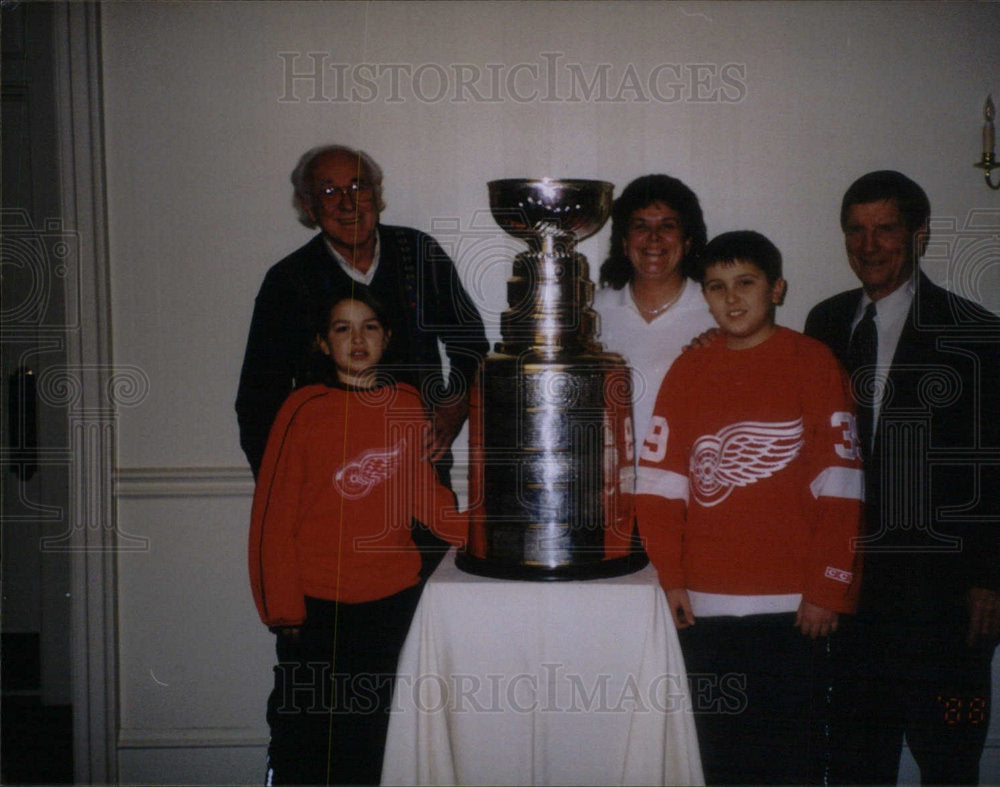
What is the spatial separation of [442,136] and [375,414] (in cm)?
65

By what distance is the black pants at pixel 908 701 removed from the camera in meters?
2.00

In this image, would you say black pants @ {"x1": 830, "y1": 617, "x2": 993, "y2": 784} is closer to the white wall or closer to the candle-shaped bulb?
the white wall

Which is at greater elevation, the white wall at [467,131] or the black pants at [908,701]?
the white wall at [467,131]

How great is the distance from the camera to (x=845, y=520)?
6.36 ft

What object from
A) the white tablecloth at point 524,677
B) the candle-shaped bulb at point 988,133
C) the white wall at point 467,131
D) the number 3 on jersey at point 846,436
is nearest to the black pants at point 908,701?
the white wall at point 467,131

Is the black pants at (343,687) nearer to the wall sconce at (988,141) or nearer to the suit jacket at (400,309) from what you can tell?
the suit jacket at (400,309)

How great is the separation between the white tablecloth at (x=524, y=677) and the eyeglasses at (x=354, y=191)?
34.4 inches

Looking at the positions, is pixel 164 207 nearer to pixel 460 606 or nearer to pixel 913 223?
pixel 460 606

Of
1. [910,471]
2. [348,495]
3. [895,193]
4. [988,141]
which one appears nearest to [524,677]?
[348,495]

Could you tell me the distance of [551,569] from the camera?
170 centimetres

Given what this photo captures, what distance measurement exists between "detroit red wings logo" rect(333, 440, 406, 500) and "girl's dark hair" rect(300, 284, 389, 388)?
0.19 metres

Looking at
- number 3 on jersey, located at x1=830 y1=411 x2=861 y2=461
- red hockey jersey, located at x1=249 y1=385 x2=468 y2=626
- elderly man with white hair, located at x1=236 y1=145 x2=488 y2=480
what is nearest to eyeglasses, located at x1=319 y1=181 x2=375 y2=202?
elderly man with white hair, located at x1=236 y1=145 x2=488 y2=480

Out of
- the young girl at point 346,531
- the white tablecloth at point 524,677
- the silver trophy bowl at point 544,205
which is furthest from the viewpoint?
the young girl at point 346,531

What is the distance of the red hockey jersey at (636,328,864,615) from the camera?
1.93m
